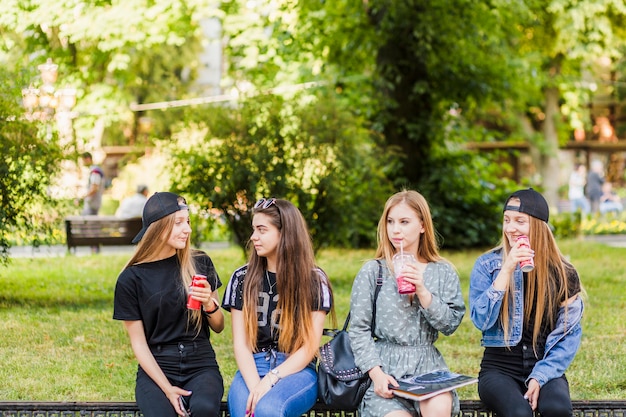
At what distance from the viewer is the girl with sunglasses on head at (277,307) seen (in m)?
4.75

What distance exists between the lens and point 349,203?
1196 centimetres

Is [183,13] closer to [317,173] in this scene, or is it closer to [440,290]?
[317,173]

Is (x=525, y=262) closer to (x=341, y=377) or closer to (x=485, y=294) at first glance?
(x=485, y=294)

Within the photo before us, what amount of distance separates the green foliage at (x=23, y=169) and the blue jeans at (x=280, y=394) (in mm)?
5095

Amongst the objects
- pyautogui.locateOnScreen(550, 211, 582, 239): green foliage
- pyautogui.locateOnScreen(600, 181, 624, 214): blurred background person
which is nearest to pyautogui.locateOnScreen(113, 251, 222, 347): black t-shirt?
pyautogui.locateOnScreen(550, 211, 582, 239): green foliage

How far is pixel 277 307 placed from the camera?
16.0 feet

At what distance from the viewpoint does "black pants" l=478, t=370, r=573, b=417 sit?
4535 mm

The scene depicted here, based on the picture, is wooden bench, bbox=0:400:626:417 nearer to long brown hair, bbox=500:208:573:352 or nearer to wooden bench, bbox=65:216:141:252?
long brown hair, bbox=500:208:573:352

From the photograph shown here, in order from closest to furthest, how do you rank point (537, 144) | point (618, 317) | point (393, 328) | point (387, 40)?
1. point (393, 328)
2. point (618, 317)
3. point (387, 40)
4. point (537, 144)

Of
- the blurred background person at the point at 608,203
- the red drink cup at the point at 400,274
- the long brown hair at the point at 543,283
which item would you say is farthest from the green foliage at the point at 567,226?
the red drink cup at the point at 400,274

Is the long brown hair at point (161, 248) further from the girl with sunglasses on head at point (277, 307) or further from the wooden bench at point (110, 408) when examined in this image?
the wooden bench at point (110, 408)

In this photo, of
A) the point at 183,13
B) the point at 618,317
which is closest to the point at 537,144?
the point at 183,13

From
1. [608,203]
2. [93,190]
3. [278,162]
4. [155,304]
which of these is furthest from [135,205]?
[608,203]

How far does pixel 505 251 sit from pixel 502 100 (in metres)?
11.6
